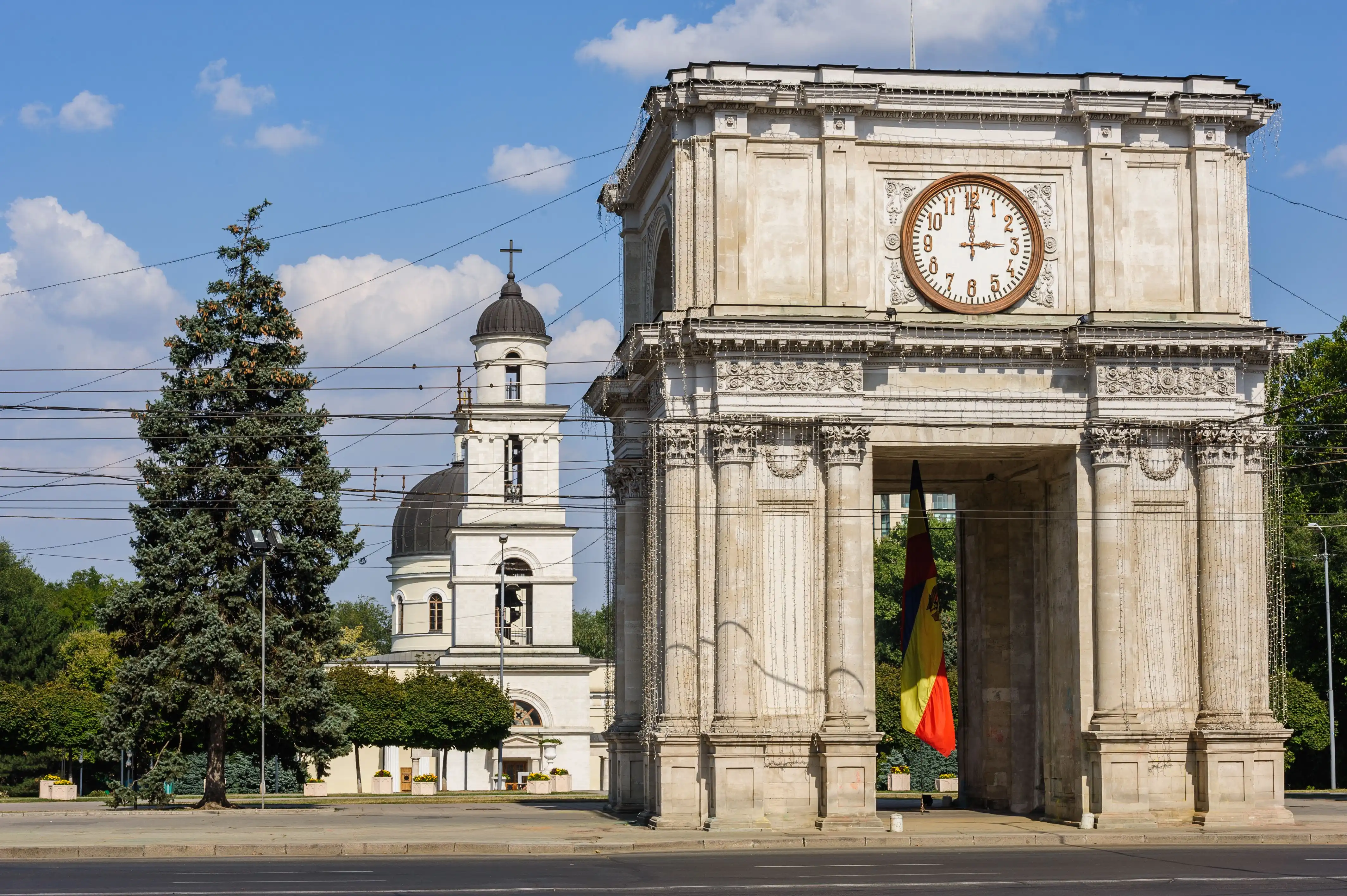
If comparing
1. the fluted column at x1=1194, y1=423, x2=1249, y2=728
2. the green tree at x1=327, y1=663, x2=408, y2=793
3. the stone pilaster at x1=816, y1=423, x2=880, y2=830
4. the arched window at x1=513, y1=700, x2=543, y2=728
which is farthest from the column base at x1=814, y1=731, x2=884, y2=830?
the arched window at x1=513, y1=700, x2=543, y2=728

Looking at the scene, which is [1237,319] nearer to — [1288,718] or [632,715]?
[632,715]

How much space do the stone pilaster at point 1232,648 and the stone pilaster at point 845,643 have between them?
274 inches

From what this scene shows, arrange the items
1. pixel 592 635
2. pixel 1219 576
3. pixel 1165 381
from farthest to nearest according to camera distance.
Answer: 1. pixel 592 635
2. pixel 1165 381
3. pixel 1219 576

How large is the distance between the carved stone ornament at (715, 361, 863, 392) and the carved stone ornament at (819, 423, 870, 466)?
2.51ft

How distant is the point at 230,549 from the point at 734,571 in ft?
57.2

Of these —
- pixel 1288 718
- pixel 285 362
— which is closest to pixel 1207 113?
pixel 285 362

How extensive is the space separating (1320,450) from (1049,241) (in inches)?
1058

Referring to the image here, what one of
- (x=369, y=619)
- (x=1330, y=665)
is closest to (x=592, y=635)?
(x=369, y=619)

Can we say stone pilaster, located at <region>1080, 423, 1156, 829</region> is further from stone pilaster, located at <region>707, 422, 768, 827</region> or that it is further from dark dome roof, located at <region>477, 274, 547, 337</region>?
→ dark dome roof, located at <region>477, 274, 547, 337</region>

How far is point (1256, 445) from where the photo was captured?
3775cm

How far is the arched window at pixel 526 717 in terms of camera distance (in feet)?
292

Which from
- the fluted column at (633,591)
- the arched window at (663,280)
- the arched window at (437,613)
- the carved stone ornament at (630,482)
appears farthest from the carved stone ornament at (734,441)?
the arched window at (437,613)

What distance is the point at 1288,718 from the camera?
198 feet

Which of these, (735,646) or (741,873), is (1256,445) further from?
(741,873)
